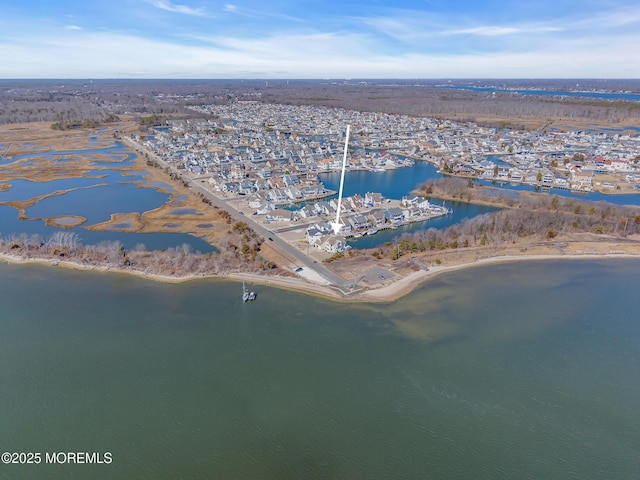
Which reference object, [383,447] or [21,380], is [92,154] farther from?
[383,447]

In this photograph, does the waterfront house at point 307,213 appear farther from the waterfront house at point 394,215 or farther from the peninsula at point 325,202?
the waterfront house at point 394,215

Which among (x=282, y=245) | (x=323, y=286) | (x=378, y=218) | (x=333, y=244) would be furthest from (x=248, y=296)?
(x=378, y=218)

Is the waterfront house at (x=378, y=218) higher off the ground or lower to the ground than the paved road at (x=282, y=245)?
higher

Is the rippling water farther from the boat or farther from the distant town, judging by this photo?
the distant town

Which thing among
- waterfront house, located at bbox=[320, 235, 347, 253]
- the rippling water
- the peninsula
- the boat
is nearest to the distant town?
waterfront house, located at bbox=[320, 235, 347, 253]

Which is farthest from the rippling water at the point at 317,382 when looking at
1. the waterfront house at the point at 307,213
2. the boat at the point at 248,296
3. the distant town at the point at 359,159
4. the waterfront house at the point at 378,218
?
the waterfront house at the point at 307,213

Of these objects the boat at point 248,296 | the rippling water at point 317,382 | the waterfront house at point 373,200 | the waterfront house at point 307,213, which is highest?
the waterfront house at point 373,200

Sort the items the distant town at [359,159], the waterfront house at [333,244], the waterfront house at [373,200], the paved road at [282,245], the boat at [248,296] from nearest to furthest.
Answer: the boat at [248,296], the paved road at [282,245], the waterfront house at [333,244], the distant town at [359,159], the waterfront house at [373,200]

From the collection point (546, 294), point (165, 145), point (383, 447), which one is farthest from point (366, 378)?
point (165, 145)
